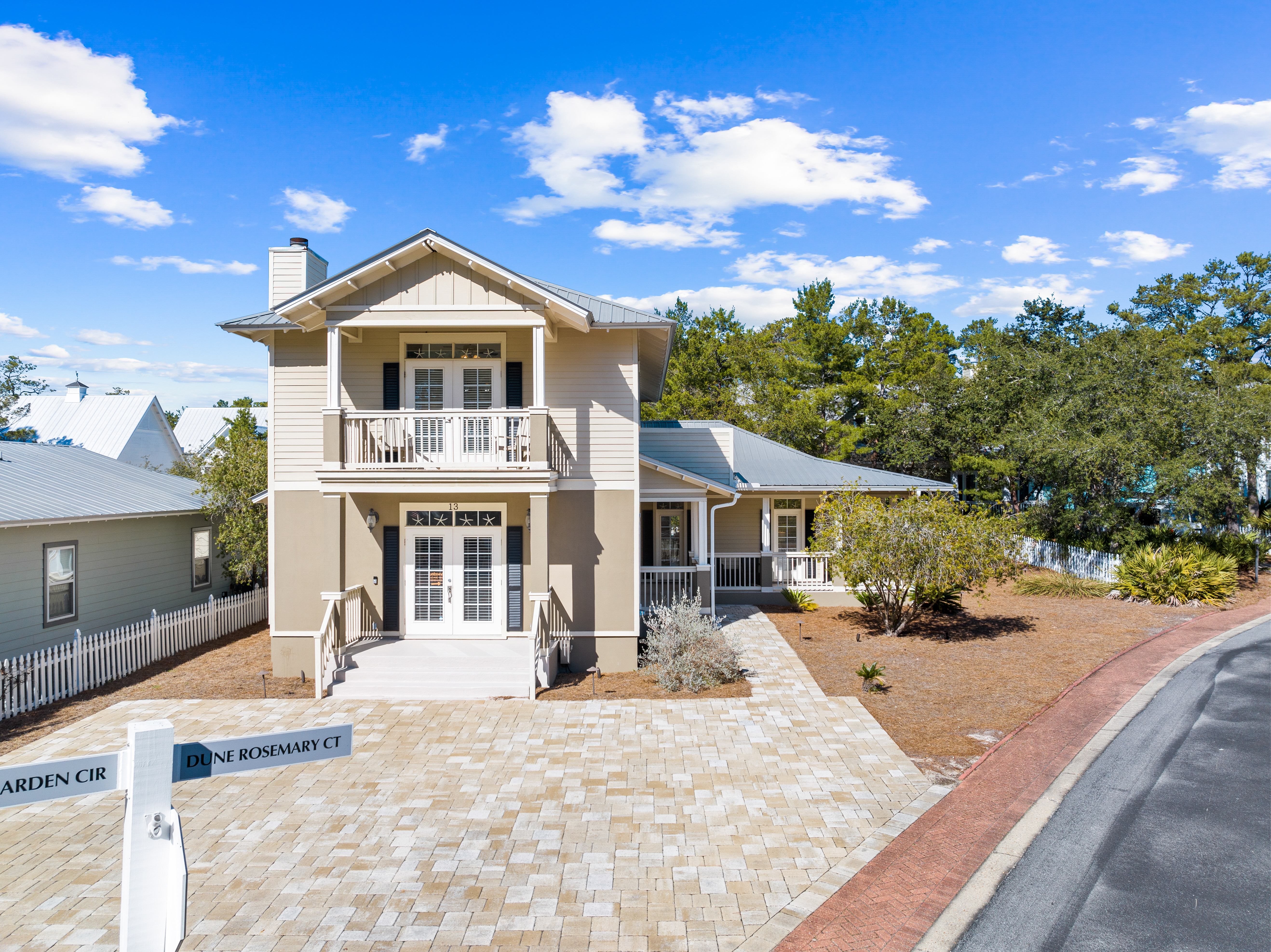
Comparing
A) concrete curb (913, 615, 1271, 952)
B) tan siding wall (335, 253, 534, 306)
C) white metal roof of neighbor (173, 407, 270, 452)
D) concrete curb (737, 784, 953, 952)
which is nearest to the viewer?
concrete curb (737, 784, 953, 952)

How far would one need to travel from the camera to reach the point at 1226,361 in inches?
1706

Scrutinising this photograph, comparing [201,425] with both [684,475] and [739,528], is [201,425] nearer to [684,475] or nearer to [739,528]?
[739,528]

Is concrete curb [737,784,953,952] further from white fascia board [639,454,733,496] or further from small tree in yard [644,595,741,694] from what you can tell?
white fascia board [639,454,733,496]

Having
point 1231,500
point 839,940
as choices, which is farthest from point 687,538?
point 1231,500

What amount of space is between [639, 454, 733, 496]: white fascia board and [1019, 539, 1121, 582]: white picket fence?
1181 centimetres

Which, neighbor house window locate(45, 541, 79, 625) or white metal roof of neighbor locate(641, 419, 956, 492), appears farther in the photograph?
white metal roof of neighbor locate(641, 419, 956, 492)

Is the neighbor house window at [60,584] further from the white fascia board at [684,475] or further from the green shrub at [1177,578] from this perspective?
the green shrub at [1177,578]

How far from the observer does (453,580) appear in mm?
14633

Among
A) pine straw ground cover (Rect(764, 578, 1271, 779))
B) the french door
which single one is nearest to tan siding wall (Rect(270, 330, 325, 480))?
the french door

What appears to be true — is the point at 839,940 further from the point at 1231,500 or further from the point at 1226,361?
the point at 1226,361

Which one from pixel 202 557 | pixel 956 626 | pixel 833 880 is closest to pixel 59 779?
pixel 833 880

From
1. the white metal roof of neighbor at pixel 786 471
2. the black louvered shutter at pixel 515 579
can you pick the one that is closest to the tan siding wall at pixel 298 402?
the black louvered shutter at pixel 515 579

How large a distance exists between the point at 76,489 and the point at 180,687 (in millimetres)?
6319

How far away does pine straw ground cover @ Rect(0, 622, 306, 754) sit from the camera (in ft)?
37.6
